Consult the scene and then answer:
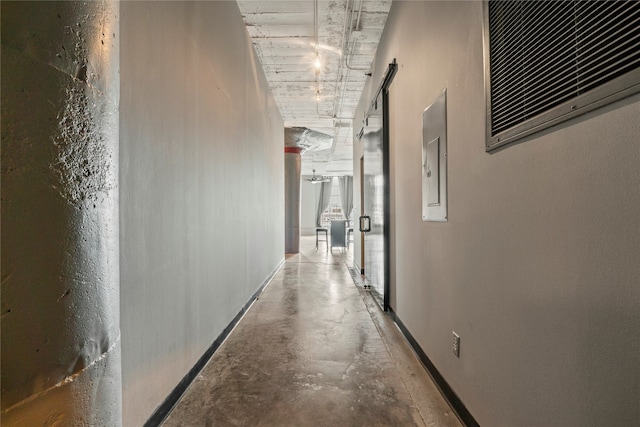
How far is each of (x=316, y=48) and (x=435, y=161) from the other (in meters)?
3.04

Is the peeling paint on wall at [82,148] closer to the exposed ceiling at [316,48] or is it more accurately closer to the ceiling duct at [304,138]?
the exposed ceiling at [316,48]

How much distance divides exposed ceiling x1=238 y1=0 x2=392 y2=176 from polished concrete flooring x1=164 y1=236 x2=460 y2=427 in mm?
3426

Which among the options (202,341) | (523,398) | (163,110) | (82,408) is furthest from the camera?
(202,341)

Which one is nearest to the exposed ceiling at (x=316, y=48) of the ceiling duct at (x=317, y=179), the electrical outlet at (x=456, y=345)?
the electrical outlet at (x=456, y=345)

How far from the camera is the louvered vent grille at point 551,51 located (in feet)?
2.56

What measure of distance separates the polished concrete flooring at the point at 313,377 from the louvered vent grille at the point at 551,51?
163 cm

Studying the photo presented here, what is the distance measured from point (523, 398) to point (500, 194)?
2.62 ft

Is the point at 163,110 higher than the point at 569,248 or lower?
higher

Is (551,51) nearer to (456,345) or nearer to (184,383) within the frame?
(456,345)

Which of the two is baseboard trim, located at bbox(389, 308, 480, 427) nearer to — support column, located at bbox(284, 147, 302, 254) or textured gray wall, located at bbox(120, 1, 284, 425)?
textured gray wall, located at bbox(120, 1, 284, 425)

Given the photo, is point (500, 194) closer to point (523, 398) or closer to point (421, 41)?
point (523, 398)

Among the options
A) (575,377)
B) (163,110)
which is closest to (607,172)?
(575,377)

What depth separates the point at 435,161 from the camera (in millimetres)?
2070

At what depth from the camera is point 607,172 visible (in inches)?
32.4
